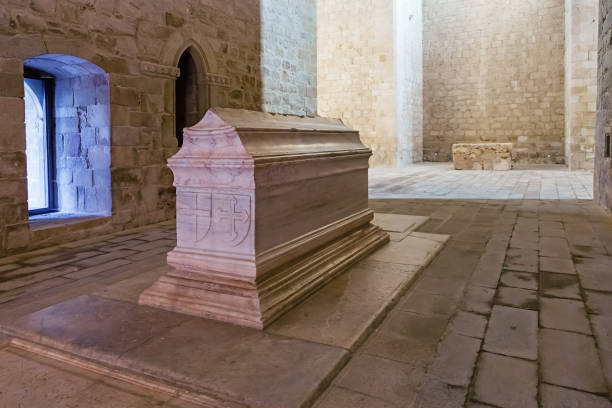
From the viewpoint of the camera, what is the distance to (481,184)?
32.2 ft

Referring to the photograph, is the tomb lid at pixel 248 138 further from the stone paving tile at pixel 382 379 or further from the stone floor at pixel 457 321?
the stone paving tile at pixel 382 379

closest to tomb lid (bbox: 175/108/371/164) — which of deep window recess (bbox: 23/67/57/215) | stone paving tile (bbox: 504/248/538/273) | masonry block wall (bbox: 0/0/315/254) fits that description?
stone paving tile (bbox: 504/248/538/273)

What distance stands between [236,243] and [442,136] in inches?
620

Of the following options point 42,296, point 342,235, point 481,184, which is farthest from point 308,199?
point 481,184

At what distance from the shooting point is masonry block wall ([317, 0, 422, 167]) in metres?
14.2

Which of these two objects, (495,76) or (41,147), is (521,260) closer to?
(41,147)

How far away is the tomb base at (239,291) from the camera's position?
254 centimetres

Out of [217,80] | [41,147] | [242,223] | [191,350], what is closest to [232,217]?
[242,223]

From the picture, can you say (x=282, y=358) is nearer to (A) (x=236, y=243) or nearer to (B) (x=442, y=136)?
(A) (x=236, y=243)

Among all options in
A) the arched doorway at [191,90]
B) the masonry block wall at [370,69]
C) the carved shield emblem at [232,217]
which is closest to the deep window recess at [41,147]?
the arched doorway at [191,90]

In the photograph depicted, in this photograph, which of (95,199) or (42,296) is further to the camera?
(95,199)

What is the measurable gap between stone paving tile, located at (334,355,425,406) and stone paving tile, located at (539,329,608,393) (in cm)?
54

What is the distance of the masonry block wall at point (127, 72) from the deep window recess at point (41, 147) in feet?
2.71

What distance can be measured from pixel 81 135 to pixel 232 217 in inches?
138
